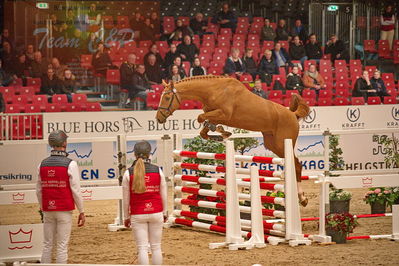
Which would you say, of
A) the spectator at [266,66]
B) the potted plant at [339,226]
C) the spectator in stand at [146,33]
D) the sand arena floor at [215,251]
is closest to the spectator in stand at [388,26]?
the spectator at [266,66]

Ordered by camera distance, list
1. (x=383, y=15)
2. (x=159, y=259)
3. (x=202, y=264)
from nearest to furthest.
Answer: (x=159, y=259)
(x=202, y=264)
(x=383, y=15)

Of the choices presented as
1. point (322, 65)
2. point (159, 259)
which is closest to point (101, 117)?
point (322, 65)

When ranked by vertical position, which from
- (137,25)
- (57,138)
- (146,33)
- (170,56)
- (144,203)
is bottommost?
(144,203)

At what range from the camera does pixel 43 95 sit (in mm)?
16578

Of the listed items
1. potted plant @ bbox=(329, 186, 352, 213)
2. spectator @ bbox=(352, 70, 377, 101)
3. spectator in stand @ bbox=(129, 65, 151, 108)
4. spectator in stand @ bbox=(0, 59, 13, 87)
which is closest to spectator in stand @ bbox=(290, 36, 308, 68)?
spectator @ bbox=(352, 70, 377, 101)

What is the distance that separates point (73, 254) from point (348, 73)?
1329 cm

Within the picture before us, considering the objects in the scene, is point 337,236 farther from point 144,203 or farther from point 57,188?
point 57,188

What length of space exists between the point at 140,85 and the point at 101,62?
4.72 ft

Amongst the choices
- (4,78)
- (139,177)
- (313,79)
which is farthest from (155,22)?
(139,177)

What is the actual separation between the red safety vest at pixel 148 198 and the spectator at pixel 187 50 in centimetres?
1237

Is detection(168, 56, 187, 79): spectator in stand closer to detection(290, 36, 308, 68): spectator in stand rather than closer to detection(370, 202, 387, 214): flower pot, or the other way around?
detection(290, 36, 308, 68): spectator in stand

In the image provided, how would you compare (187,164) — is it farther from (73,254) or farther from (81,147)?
(81,147)

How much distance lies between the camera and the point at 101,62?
733 inches

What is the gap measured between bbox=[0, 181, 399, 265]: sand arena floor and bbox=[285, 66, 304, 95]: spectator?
7540 mm
